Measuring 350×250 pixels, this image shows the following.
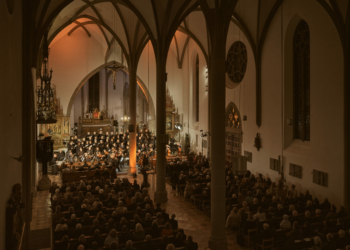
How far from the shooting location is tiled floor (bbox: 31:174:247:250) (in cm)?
1033

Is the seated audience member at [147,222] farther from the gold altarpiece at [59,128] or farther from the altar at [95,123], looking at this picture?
the altar at [95,123]

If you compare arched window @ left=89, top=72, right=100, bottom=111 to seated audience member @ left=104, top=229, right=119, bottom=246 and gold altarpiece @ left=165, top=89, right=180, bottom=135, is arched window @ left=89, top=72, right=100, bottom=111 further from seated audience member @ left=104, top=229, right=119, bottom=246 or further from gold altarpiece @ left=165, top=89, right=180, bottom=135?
seated audience member @ left=104, top=229, right=119, bottom=246

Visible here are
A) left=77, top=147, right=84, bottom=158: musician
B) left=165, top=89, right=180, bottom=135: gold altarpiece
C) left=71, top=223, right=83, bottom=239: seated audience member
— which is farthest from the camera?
left=165, top=89, right=180, bottom=135: gold altarpiece

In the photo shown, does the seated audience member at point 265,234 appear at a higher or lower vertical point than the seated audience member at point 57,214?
lower

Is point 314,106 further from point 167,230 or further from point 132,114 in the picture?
point 132,114

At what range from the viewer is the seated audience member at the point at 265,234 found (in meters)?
8.85

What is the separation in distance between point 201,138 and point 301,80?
11.1m

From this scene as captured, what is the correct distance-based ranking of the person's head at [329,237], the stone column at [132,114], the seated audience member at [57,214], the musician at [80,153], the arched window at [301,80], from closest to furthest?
the person's head at [329,237]
the seated audience member at [57,214]
the arched window at [301,80]
the stone column at [132,114]
the musician at [80,153]

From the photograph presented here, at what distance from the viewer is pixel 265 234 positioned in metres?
8.87

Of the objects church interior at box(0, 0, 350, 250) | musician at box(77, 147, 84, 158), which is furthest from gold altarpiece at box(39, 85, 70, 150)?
musician at box(77, 147, 84, 158)

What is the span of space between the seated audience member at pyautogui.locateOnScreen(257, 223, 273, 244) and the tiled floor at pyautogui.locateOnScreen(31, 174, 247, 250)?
3.30 feet

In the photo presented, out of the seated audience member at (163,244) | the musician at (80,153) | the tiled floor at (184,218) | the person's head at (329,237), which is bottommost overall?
the tiled floor at (184,218)

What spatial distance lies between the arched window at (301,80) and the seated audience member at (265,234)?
7272mm

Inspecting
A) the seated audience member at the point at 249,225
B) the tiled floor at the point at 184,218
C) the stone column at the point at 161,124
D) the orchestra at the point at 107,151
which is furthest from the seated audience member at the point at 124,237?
the orchestra at the point at 107,151
